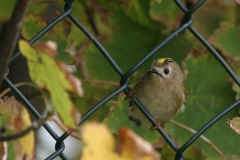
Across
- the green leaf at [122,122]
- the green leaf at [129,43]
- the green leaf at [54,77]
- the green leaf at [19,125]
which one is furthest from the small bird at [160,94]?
the green leaf at [54,77]

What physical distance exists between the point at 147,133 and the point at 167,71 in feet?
1.34

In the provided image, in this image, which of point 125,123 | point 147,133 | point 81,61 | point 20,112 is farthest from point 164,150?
→ point 20,112

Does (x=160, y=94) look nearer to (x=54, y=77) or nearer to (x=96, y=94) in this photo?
(x=96, y=94)

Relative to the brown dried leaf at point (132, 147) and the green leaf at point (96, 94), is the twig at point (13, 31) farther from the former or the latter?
the green leaf at point (96, 94)

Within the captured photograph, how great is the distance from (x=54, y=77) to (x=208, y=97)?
1196 mm

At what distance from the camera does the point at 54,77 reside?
0.45m

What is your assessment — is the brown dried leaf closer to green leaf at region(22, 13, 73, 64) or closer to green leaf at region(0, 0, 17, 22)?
green leaf at region(22, 13, 73, 64)

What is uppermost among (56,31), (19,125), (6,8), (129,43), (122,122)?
(6,8)

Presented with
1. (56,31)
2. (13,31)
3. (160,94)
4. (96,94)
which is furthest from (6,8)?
(13,31)

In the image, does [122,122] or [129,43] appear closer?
[122,122]

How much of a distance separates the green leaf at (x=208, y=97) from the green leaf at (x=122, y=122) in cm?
11

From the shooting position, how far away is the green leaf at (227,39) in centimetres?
144

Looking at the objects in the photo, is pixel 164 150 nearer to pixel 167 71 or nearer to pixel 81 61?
pixel 167 71

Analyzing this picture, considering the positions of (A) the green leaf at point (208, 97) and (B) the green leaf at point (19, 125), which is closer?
(B) the green leaf at point (19, 125)
